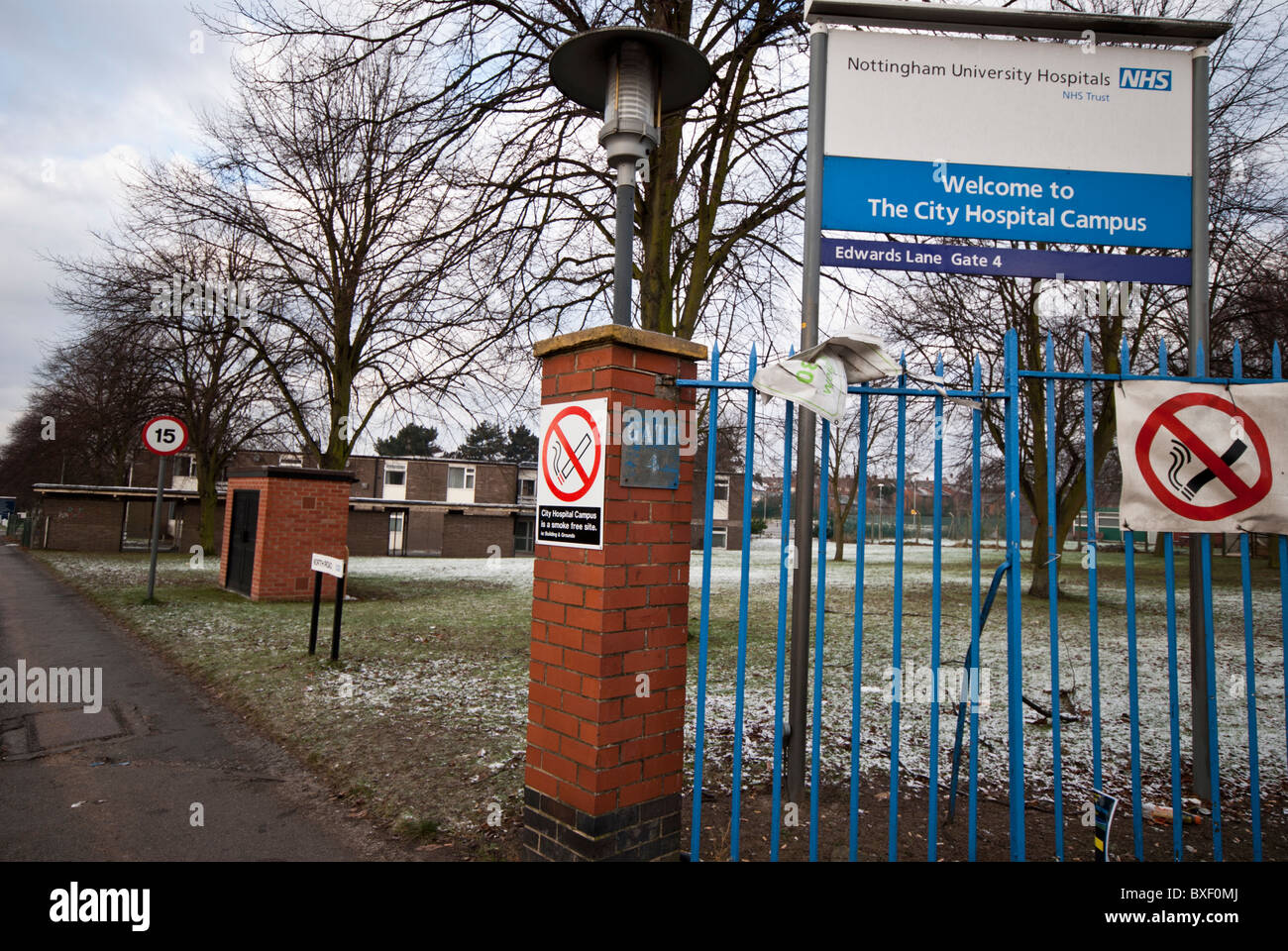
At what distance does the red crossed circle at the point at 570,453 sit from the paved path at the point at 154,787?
202 centimetres

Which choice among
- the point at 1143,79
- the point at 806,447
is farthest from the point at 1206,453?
the point at 1143,79

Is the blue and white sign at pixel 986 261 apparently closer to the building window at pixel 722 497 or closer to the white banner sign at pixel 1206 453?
the white banner sign at pixel 1206 453

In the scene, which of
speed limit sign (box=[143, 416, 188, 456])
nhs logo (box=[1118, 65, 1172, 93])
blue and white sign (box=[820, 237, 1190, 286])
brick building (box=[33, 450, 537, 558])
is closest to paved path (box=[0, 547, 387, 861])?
blue and white sign (box=[820, 237, 1190, 286])

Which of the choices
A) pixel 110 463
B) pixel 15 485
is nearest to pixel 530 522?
pixel 110 463

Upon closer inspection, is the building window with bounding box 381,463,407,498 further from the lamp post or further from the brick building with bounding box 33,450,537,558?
the lamp post

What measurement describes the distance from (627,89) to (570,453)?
68.4 inches

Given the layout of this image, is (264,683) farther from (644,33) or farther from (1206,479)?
(1206,479)

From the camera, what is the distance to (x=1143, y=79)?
3.98 metres

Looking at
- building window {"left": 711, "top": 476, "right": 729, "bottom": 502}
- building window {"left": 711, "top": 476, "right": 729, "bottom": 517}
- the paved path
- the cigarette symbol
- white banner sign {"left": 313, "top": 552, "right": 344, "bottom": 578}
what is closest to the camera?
the cigarette symbol

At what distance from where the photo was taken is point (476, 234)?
8305mm

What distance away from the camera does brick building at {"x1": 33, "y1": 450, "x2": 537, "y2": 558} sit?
29.1 m

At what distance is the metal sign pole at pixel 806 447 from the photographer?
3.83 meters

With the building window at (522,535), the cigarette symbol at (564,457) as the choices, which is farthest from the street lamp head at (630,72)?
the building window at (522,535)

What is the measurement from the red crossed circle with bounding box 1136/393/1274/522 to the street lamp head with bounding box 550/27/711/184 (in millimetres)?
2691
